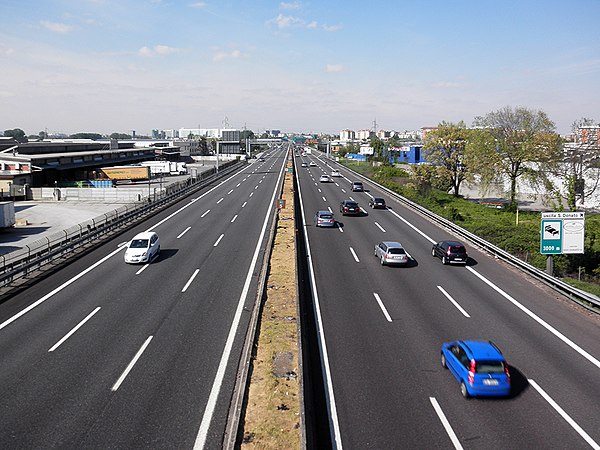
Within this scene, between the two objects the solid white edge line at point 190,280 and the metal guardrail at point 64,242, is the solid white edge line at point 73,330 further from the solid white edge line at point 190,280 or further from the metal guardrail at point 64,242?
the metal guardrail at point 64,242

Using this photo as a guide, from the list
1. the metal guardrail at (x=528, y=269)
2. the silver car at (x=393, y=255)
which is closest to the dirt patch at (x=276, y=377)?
the silver car at (x=393, y=255)

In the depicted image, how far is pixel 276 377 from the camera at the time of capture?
45.7ft

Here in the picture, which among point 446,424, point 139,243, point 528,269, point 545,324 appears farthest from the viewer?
point 139,243

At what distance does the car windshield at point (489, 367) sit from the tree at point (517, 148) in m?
47.8

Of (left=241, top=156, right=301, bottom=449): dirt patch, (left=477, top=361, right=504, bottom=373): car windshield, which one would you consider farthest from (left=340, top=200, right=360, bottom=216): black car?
(left=477, top=361, right=504, bottom=373): car windshield

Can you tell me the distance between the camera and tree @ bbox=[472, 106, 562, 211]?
2228 inches

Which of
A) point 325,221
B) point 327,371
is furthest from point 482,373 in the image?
point 325,221

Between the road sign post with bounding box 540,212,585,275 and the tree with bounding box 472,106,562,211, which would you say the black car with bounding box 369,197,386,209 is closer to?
the tree with bounding box 472,106,562,211

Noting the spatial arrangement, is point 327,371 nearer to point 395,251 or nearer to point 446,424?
point 446,424

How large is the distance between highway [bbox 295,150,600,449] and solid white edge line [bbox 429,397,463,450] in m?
0.03

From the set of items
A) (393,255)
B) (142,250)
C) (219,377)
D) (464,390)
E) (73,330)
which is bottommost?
(464,390)

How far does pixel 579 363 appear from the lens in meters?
16.0

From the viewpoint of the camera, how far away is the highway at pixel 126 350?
11.7 m

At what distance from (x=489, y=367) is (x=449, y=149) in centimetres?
5966
